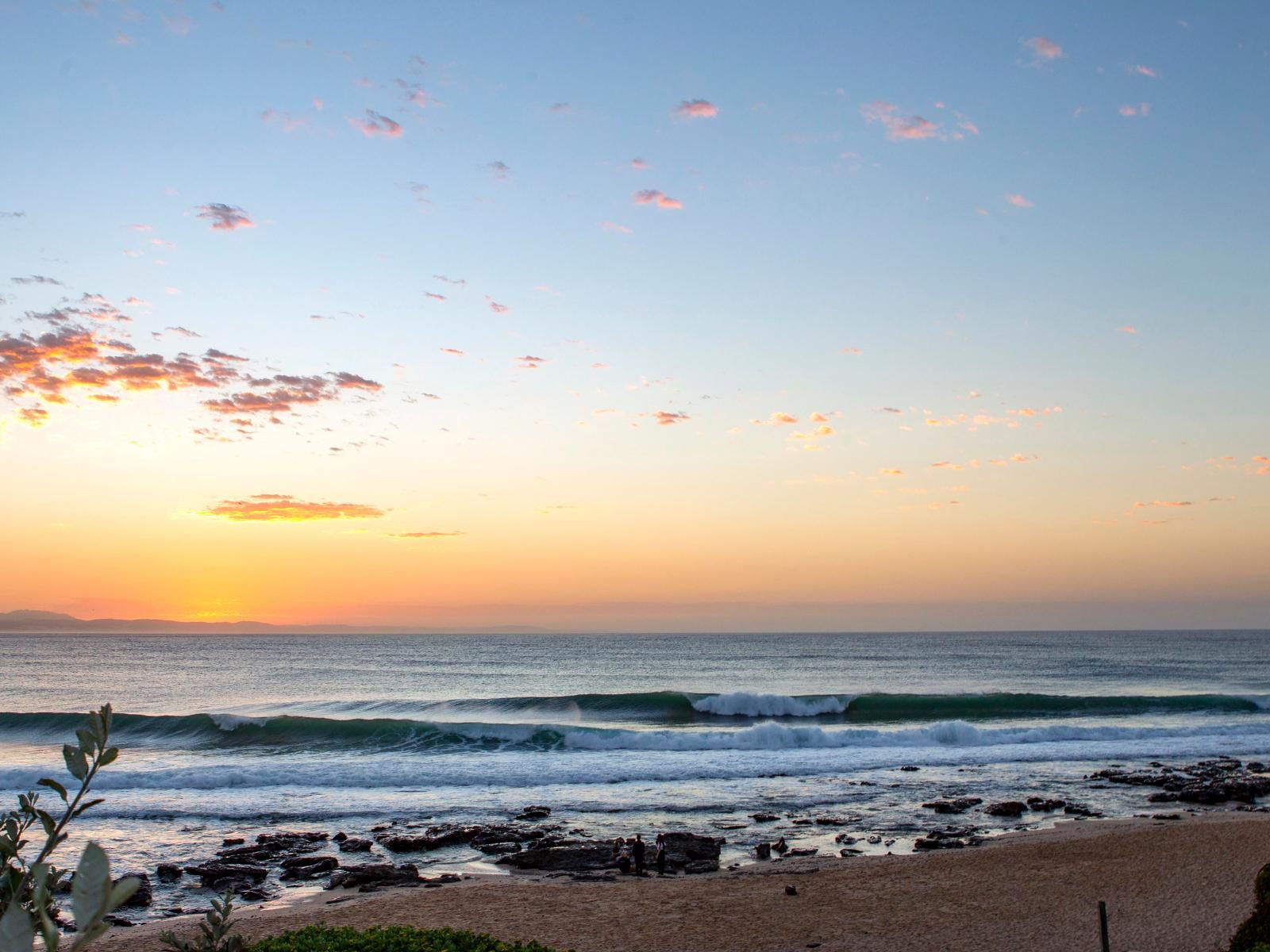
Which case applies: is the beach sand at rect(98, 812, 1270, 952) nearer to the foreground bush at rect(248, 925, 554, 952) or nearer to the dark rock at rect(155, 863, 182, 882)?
the dark rock at rect(155, 863, 182, 882)

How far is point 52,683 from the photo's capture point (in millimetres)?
59688

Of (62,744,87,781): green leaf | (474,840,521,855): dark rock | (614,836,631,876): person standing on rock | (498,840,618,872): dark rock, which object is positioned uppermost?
(62,744,87,781): green leaf

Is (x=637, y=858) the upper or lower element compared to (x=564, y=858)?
upper

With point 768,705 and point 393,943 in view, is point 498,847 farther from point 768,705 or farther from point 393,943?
point 768,705

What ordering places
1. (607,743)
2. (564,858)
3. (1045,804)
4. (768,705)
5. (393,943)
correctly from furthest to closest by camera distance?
(768,705) → (607,743) → (1045,804) → (564,858) → (393,943)

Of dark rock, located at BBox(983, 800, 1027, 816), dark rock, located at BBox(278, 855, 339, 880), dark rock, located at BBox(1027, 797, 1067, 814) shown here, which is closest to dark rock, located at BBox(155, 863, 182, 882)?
dark rock, located at BBox(278, 855, 339, 880)

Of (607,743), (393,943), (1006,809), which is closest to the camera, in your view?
(393,943)

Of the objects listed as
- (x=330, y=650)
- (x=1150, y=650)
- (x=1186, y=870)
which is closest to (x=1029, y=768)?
(x=1186, y=870)

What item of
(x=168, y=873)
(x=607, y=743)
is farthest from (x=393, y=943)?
(x=607, y=743)

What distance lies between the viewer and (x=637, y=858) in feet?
51.2

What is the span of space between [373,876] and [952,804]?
12.8 metres

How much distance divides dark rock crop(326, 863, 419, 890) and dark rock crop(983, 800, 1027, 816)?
12296 mm

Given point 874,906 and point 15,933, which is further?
point 874,906

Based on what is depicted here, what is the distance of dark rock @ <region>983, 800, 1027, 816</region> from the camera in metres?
20.0
